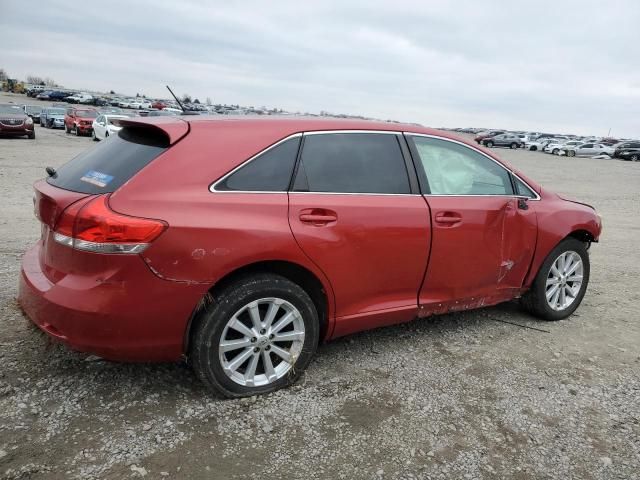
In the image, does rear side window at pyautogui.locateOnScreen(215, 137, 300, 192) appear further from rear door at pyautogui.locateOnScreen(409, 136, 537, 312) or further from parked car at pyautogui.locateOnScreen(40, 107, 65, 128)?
parked car at pyautogui.locateOnScreen(40, 107, 65, 128)

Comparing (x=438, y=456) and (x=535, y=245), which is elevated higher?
(x=535, y=245)

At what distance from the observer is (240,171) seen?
3.00 meters

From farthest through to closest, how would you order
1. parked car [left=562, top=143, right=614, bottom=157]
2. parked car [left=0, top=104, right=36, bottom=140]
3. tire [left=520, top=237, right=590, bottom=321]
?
1. parked car [left=562, top=143, right=614, bottom=157]
2. parked car [left=0, top=104, right=36, bottom=140]
3. tire [left=520, top=237, right=590, bottom=321]

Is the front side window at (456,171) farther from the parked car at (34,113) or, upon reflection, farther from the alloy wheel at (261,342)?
the parked car at (34,113)

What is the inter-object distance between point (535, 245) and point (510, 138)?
55907 mm

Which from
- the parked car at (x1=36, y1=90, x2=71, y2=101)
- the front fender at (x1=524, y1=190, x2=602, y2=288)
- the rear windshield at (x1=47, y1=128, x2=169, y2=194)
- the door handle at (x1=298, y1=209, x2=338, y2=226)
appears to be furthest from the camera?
the parked car at (x1=36, y1=90, x2=71, y2=101)

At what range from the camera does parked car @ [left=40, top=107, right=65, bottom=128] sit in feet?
112

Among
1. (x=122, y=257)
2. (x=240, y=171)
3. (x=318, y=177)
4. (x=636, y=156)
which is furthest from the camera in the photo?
(x=636, y=156)

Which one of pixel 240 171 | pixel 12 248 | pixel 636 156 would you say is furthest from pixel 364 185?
pixel 636 156

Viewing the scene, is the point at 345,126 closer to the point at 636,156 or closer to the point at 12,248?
the point at 12,248

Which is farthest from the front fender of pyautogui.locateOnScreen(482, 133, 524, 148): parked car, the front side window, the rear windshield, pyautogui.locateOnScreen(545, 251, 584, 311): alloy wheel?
pyautogui.locateOnScreen(482, 133, 524, 148): parked car

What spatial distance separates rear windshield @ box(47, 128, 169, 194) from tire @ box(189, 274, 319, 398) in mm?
839

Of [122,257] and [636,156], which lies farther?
[636,156]

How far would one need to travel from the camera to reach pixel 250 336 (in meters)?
3.02
